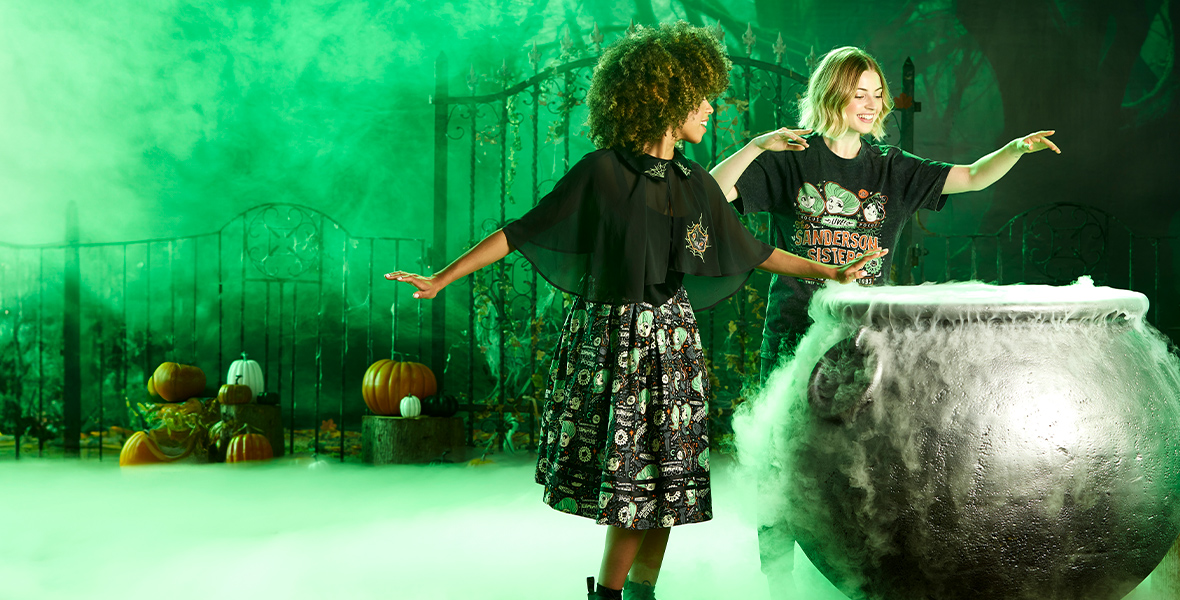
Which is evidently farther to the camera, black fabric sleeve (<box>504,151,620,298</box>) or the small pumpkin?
the small pumpkin

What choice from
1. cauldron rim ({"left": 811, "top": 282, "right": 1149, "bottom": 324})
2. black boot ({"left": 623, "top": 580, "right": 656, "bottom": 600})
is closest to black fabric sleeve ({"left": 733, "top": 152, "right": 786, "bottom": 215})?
cauldron rim ({"left": 811, "top": 282, "right": 1149, "bottom": 324})

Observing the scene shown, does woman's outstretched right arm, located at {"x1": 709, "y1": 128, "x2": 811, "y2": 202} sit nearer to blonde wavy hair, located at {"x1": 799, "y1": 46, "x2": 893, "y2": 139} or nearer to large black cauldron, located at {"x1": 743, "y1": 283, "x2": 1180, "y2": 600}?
blonde wavy hair, located at {"x1": 799, "y1": 46, "x2": 893, "y2": 139}

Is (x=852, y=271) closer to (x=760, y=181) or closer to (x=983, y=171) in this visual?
(x=760, y=181)

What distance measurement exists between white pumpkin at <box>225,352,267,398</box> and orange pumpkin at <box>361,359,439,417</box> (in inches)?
24.7

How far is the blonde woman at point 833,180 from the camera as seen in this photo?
2053 mm

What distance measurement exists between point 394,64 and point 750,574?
4.54 metres

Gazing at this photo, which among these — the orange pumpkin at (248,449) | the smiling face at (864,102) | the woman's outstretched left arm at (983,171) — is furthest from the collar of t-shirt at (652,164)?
the orange pumpkin at (248,449)

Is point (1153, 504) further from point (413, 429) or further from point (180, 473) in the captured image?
point (180, 473)

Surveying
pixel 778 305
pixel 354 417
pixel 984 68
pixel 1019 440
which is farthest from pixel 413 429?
pixel 984 68

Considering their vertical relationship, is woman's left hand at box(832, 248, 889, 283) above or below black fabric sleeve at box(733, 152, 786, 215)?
below

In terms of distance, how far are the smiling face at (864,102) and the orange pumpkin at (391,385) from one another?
2.97 meters

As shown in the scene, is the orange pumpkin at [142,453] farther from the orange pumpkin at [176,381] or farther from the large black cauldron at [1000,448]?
the large black cauldron at [1000,448]

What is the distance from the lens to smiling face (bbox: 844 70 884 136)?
2.05 meters

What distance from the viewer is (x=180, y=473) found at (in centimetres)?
399
